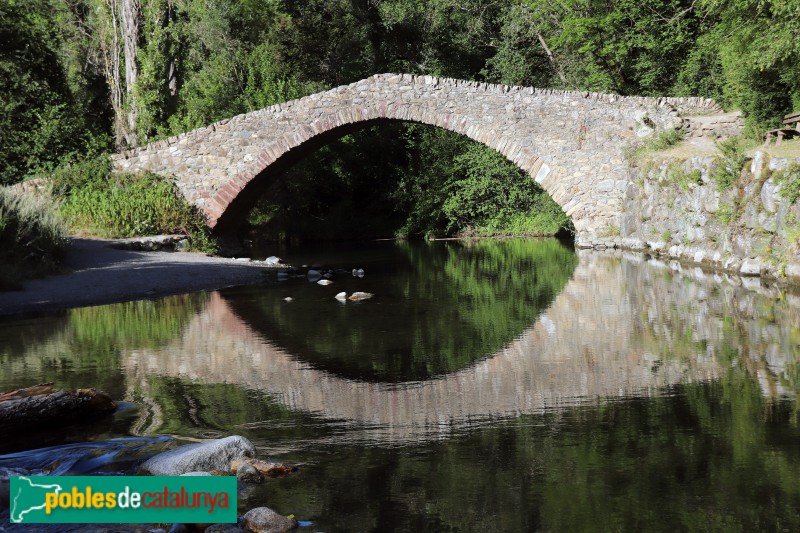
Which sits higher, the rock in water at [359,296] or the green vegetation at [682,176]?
the green vegetation at [682,176]

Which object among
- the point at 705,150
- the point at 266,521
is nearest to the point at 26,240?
the point at 266,521

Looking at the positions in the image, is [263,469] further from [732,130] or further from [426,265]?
[732,130]

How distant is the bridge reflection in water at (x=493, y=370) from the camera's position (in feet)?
18.2

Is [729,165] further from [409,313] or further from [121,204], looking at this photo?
[121,204]

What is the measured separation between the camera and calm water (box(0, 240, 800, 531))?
394 cm

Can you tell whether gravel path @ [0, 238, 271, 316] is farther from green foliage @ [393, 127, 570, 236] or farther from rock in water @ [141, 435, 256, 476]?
green foliage @ [393, 127, 570, 236]

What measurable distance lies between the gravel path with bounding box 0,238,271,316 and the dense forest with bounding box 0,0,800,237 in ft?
14.9

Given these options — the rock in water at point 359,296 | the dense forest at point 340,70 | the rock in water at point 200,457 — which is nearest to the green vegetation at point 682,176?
the dense forest at point 340,70

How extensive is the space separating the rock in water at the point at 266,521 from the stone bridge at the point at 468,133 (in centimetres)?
1436

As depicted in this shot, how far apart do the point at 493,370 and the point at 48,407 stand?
118 inches

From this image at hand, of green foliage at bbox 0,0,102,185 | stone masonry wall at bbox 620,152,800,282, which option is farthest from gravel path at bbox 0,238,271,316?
stone masonry wall at bbox 620,152,800,282

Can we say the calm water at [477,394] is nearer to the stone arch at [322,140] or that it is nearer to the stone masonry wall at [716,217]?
the stone masonry wall at [716,217]

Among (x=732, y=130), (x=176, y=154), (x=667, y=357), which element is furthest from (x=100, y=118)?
(x=667, y=357)

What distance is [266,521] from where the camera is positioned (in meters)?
3.63
